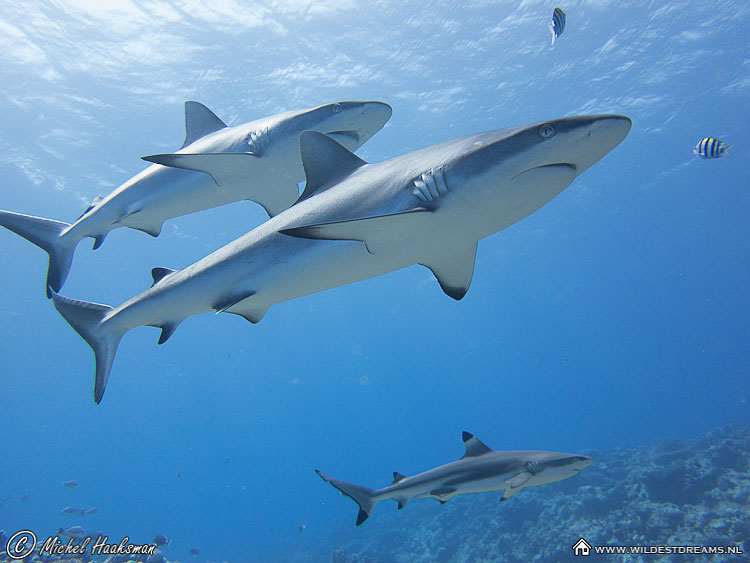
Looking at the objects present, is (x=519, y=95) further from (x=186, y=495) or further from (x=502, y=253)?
(x=186, y=495)

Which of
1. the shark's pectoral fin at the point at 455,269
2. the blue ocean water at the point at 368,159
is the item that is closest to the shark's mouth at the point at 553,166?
the shark's pectoral fin at the point at 455,269

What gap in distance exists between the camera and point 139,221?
427cm

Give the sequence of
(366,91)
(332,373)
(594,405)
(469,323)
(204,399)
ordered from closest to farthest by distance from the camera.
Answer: (366,91) < (469,323) < (204,399) < (332,373) < (594,405)

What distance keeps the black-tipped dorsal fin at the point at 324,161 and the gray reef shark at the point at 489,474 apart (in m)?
4.53

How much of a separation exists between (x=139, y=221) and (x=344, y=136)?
2437 millimetres

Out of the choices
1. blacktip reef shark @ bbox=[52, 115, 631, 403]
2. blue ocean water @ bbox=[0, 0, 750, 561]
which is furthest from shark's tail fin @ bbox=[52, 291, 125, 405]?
blue ocean water @ bbox=[0, 0, 750, 561]

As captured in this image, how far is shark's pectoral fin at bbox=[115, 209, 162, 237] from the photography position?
13.6 ft

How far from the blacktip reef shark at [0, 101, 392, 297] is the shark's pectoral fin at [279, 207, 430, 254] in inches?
68.4

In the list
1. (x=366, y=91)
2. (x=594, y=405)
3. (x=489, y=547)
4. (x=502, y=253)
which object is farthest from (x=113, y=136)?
(x=594, y=405)

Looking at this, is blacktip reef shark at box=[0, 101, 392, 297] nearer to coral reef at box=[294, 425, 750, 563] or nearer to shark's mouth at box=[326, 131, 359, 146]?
shark's mouth at box=[326, 131, 359, 146]

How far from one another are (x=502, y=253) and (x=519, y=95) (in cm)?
2083

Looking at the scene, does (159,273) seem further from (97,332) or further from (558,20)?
(558,20)

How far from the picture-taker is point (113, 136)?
62.6 feet

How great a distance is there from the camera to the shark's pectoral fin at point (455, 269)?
9.45ft
